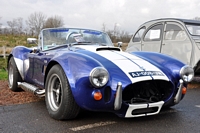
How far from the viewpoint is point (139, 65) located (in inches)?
122

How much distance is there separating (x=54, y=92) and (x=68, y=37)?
1.27 metres

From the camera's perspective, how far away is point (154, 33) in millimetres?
7281

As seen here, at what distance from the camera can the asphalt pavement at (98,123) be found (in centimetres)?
272

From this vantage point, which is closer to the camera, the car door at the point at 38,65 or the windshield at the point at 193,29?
the car door at the point at 38,65

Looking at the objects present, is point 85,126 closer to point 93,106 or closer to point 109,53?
point 93,106

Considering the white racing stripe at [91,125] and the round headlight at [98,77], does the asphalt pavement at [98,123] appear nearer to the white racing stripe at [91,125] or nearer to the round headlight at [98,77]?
the white racing stripe at [91,125]

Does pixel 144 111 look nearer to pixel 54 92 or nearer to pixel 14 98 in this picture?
pixel 54 92

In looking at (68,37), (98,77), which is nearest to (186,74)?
(98,77)

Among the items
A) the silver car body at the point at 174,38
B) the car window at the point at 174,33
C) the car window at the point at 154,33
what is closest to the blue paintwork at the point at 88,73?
the silver car body at the point at 174,38

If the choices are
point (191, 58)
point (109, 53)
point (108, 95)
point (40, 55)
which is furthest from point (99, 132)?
point (191, 58)

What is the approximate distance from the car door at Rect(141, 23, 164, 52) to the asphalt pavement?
3622 millimetres

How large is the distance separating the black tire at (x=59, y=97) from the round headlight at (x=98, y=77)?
39 centimetres

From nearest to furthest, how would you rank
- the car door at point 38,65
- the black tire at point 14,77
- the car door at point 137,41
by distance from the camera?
1. the car door at point 38,65
2. the black tire at point 14,77
3. the car door at point 137,41

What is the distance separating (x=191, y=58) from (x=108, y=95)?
3983 millimetres
